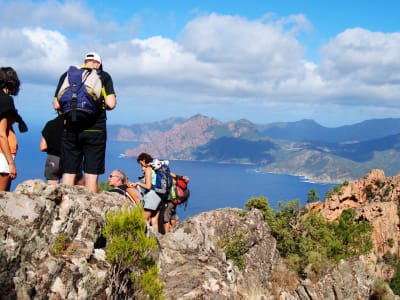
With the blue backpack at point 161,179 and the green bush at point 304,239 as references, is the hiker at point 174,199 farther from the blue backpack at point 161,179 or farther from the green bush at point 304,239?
the green bush at point 304,239

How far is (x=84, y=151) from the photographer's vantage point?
7.26 metres

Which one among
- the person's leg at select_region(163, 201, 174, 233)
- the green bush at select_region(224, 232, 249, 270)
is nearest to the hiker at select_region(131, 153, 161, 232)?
the person's leg at select_region(163, 201, 174, 233)

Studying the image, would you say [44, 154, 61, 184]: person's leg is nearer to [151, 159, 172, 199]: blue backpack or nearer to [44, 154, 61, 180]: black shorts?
[44, 154, 61, 180]: black shorts

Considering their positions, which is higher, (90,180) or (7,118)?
(7,118)

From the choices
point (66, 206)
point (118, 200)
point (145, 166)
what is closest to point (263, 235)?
point (145, 166)

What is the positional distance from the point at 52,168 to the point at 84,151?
109cm

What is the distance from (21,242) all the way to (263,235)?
1374 centimetres

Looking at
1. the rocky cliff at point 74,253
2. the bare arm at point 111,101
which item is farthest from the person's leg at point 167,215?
the bare arm at point 111,101

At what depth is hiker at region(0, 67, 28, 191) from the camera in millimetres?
6445

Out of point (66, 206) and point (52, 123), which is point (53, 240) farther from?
point (52, 123)

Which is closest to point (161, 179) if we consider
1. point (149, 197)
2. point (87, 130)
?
point (149, 197)

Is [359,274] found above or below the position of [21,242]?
below

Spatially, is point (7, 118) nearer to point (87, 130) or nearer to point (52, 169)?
point (87, 130)

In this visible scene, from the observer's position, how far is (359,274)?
65.5 feet
